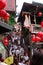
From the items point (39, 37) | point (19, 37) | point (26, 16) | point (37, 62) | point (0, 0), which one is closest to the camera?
point (37, 62)

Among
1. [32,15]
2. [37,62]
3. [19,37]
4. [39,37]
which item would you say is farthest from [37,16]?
[37,62]

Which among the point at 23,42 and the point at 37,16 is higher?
the point at 37,16

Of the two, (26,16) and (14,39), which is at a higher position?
(26,16)

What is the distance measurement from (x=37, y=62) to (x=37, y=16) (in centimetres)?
1296

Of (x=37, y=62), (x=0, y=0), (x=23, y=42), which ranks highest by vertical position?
(x=0, y=0)

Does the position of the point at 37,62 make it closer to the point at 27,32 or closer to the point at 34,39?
the point at 34,39

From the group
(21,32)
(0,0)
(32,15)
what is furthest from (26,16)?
(0,0)

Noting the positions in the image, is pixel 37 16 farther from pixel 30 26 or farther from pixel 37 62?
pixel 37 62

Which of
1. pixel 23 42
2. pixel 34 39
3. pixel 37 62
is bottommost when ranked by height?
pixel 23 42

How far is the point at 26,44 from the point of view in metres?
16.2

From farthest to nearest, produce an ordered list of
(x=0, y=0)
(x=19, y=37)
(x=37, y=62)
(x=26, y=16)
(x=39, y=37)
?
1. (x=19, y=37)
2. (x=26, y=16)
3. (x=39, y=37)
4. (x=0, y=0)
5. (x=37, y=62)

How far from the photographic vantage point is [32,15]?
51.4 feet

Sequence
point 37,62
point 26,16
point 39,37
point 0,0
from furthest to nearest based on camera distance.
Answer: point 26,16, point 39,37, point 0,0, point 37,62

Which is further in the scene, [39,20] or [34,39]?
[39,20]
